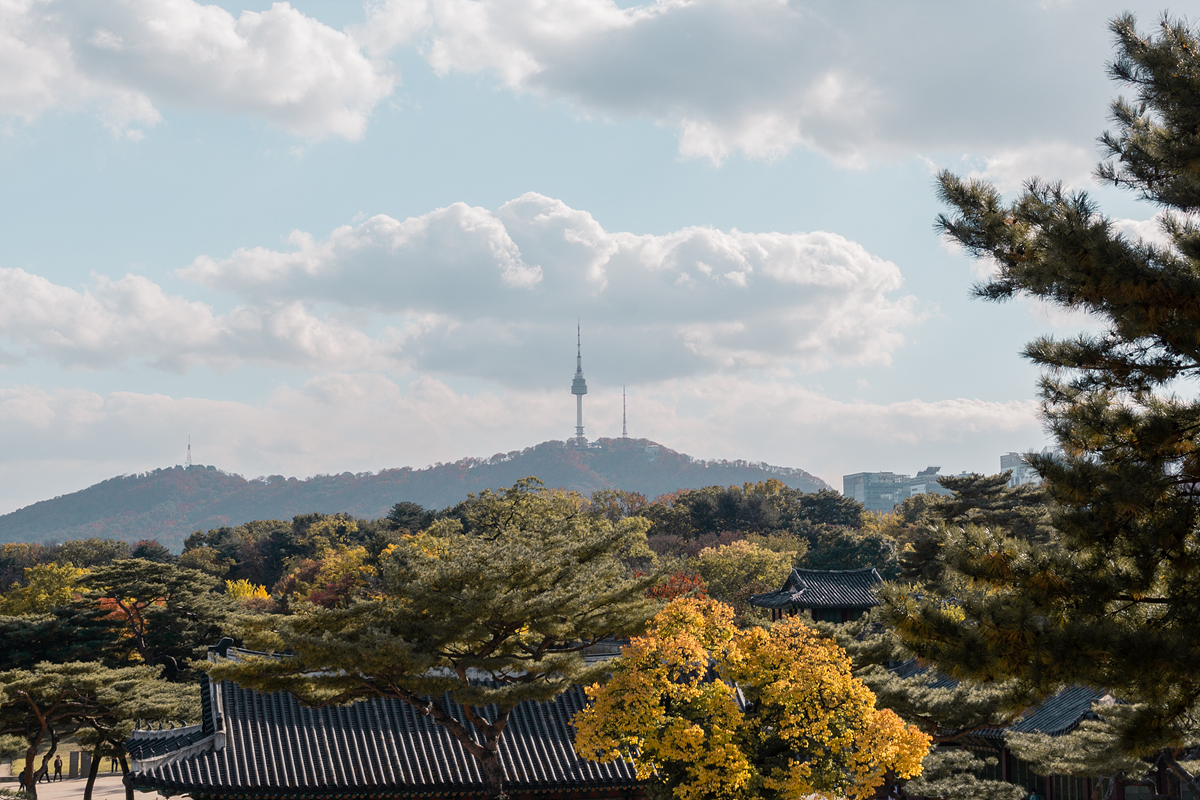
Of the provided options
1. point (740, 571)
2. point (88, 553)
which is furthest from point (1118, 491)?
point (88, 553)

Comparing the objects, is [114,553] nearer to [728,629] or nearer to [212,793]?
[212,793]

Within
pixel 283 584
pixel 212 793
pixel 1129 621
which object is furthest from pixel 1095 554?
pixel 283 584

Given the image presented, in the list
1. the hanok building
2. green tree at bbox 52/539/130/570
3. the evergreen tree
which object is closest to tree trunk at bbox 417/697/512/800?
the evergreen tree

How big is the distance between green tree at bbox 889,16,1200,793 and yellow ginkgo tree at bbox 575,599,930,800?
509 centimetres

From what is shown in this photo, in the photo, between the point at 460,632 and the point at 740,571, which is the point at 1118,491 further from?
the point at 740,571

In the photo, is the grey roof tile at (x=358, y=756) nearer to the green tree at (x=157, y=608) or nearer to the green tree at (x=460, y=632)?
the green tree at (x=460, y=632)

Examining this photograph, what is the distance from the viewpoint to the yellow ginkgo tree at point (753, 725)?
504 inches

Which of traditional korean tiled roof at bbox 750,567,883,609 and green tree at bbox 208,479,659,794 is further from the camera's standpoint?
traditional korean tiled roof at bbox 750,567,883,609

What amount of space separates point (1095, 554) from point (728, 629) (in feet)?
23.5

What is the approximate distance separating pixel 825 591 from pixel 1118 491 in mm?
31947

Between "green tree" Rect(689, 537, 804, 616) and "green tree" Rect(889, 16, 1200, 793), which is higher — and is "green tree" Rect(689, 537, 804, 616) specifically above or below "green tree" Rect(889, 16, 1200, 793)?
below

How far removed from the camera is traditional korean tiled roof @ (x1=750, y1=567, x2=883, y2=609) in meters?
37.4

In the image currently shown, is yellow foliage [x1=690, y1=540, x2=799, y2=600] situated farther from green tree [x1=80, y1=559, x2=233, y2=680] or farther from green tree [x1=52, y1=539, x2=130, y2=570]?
green tree [x1=52, y1=539, x2=130, y2=570]

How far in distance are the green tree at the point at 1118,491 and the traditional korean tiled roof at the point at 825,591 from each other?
29.8m
